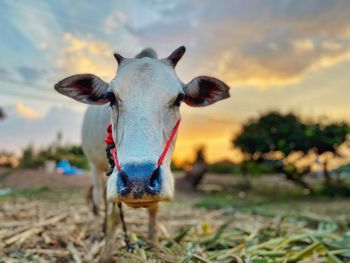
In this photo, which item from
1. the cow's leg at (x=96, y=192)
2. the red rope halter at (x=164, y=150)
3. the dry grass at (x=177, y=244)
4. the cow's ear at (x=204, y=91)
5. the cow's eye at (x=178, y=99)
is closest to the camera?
the red rope halter at (x=164, y=150)

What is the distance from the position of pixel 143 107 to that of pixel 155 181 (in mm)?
551

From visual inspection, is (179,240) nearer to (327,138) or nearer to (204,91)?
(204,91)

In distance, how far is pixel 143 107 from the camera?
8.68ft

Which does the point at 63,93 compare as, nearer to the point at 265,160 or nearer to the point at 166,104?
the point at 166,104

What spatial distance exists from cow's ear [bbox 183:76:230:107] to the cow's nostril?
→ 908 mm

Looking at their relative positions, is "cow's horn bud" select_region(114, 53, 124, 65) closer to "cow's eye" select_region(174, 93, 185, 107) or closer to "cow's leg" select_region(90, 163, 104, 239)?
"cow's eye" select_region(174, 93, 185, 107)

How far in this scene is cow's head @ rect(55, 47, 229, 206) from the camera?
230 cm

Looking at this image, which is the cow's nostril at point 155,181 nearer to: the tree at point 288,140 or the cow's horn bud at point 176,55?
the cow's horn bud at point 176,55

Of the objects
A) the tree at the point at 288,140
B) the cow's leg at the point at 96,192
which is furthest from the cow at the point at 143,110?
the tree at the point at 288,140

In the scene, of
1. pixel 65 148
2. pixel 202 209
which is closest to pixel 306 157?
pixel 202 209

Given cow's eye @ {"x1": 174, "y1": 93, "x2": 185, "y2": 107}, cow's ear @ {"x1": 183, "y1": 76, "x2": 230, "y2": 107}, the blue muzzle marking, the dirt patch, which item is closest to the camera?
the blue muzzle marking

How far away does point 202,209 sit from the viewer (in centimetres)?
921

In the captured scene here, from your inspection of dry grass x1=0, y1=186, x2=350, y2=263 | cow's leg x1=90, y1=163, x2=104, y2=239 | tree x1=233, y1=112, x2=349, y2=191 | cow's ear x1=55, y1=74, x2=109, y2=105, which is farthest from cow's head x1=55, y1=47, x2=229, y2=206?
tree x1=233, y1=112, x2=349, y2=191

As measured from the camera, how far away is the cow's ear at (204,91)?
121 inches
